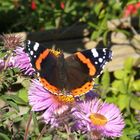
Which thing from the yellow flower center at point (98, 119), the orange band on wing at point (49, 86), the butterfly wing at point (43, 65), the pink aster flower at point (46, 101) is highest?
the butterfly wing at point (43, 65)

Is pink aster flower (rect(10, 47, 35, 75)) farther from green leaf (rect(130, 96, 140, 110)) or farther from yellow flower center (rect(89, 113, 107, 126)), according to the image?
green leaf (rect(130, 96, 140, 110))

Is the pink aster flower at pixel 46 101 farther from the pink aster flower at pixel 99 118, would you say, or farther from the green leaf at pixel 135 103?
the green leaf at pixel 135 103

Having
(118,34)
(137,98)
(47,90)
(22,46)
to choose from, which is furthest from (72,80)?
(118,34)

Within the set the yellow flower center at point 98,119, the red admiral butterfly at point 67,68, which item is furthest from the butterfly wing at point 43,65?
the yellow flower center at point 98,119

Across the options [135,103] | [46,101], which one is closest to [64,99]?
[46,101]

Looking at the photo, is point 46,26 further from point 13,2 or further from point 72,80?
point 72,80

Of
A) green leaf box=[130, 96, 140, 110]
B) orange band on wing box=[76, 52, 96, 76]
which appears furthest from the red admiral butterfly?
green leaf box=[130, 96, 140, 110]
